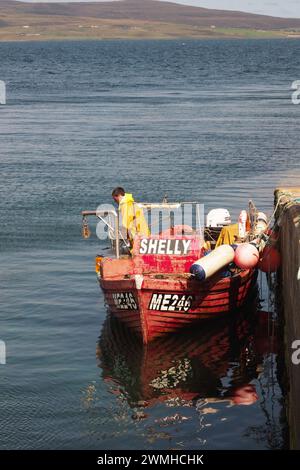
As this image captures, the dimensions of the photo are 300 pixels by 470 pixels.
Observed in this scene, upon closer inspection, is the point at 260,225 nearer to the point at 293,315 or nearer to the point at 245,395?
the point at 245,395

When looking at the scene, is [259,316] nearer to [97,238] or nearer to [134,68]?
[97,238]

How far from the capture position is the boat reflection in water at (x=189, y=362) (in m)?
17.0

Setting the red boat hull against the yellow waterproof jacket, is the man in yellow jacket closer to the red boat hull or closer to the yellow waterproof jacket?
the yellow waterproof jacket

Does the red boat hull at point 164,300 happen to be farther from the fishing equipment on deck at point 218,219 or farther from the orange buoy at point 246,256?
the fishing equipment on deck at point 218,219

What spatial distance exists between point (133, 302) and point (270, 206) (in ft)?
42.2

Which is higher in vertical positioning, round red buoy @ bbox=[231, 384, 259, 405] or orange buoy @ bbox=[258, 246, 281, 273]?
orange buoy @ bbox=[258, 246, 281, 273]

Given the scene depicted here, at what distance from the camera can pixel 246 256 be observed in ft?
66.0

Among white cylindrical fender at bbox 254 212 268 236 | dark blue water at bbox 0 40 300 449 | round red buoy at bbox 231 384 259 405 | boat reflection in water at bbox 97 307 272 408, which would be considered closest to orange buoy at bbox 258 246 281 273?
white cylindrical fender at bbox 254 212 268 236

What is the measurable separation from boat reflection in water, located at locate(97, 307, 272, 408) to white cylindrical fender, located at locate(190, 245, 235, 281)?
62.0 inches

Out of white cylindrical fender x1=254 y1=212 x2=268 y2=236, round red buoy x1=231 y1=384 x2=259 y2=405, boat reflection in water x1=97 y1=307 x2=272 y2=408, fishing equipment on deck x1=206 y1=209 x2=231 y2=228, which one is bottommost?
boat reflection in water x1=97 y1=307 x2=272 y2=408

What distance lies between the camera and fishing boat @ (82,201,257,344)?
1897 centimetres

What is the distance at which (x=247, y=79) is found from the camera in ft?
315

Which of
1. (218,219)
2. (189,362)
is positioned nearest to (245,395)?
(189,362)

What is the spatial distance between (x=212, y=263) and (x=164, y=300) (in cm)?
126
